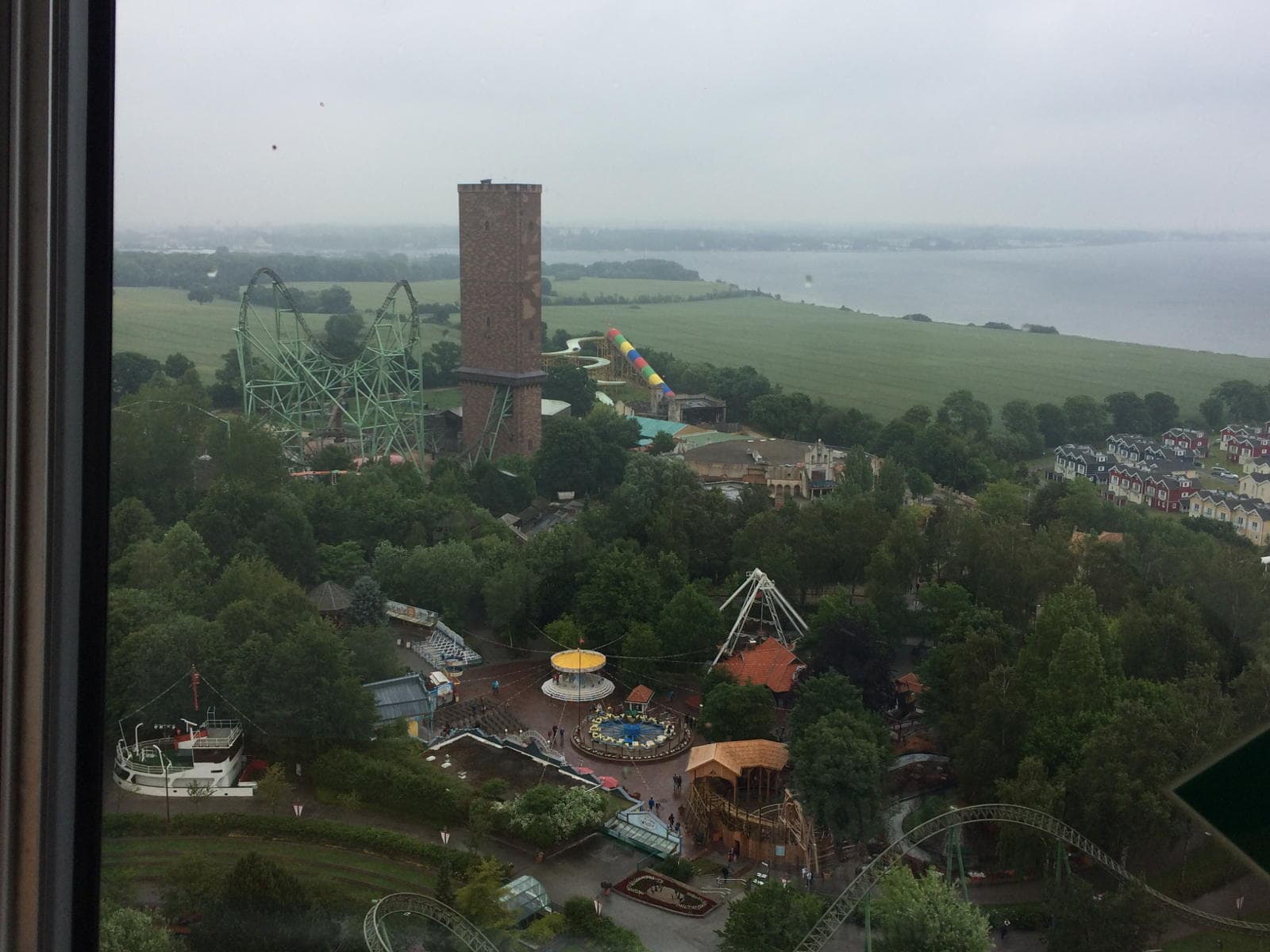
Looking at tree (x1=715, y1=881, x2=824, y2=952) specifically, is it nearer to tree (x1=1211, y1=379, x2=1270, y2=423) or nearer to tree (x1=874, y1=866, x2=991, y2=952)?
tree (x1=874, y1=866, x2=991, y2=952)

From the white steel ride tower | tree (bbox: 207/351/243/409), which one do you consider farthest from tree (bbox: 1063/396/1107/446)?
tree (bbox: 207/351/243/409)

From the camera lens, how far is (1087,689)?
2846 millimetres


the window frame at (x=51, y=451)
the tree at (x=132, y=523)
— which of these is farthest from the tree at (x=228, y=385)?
the window frame at (x=51, y=451)

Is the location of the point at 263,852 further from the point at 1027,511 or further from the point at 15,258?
the point at 1027,511

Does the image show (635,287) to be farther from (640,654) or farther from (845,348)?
(640,654)

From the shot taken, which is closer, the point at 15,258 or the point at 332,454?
the point at 15,258

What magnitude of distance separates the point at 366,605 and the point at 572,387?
1.85 meters

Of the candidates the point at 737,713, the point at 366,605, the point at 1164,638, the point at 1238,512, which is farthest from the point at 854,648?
the point at 366,605

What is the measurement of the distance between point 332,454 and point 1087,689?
3.90 metres

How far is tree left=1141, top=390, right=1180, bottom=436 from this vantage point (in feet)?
10.3

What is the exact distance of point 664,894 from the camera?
2648 millimetres

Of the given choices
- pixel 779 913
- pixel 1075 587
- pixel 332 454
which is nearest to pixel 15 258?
pixel 779 913

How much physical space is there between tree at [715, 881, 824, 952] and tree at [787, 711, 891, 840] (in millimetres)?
401

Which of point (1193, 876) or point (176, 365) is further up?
point (176, 365)
